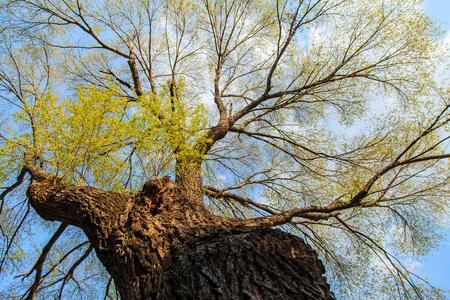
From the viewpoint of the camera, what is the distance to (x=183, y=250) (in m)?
2.05

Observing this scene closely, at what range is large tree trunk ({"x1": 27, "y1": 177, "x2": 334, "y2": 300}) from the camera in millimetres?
1726

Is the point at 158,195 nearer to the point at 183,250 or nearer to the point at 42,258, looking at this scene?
the point at 183,250

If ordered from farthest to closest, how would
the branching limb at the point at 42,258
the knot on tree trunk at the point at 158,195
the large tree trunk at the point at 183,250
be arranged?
the branching limb at the point at 42,258 → the knot on tree trunk at the point at 158,195 → the large tree trunk at the point at 183,250

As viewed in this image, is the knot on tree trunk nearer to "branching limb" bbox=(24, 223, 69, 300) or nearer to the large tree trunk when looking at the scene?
the large tree trunk

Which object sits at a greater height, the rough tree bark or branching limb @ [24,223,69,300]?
branching limb @ [24,223,69,300]

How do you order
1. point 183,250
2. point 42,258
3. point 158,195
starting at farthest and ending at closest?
point 42,258 → point 158,195 → point 183,250

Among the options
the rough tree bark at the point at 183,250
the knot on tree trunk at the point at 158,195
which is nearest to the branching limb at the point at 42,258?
the rough tree bark at the point at 183,250

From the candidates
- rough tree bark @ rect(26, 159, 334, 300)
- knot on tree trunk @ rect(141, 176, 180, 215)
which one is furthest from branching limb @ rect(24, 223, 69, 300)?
knot on tree trunk @ rect(141, 176, 180, 215)

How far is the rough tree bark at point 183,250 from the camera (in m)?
1.73

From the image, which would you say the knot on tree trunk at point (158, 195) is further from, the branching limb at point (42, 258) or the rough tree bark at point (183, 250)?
the branching limb at point (42, 258)

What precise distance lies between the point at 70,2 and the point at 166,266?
711 centimetres

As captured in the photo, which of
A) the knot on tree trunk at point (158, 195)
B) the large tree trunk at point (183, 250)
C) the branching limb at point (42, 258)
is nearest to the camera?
the large tree trunk at point (183, 250)

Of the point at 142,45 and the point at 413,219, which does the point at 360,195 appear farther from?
the point at 142,45

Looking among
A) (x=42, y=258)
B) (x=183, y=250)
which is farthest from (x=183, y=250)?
(x=42, y=258)
